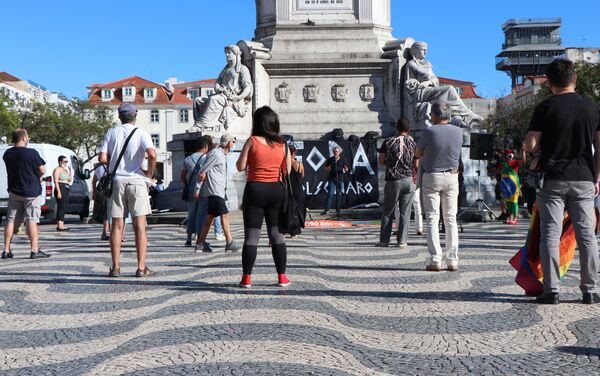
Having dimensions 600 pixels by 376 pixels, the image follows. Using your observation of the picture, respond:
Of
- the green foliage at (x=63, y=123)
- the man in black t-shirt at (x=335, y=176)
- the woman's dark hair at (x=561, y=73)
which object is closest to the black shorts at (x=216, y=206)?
the woman's dark hair at (x=561, y=73)

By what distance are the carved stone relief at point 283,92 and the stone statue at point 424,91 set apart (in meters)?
2.89

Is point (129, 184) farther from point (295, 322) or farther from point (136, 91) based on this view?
point (136, 91)

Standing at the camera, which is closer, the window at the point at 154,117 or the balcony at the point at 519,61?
the window at the point at 154,117

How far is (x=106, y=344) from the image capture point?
199 inches

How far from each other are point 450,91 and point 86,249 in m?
10.2

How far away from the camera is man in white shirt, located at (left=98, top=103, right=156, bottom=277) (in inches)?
325

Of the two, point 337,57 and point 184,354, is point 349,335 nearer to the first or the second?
point 184,354

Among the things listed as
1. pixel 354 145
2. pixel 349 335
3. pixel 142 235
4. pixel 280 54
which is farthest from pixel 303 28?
pixel 349 335

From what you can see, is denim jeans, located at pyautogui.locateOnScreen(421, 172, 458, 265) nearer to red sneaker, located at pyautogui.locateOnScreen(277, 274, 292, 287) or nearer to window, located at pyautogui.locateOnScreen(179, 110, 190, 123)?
red sneaker, located at pyautogui.locateOnScreen(277, 274, 292, 287)

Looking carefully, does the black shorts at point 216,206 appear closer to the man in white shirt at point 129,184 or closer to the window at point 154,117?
the man in white shirt at point 129,184

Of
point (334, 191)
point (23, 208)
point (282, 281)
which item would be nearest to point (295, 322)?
point (282, 281)

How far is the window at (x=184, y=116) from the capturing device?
102 metres

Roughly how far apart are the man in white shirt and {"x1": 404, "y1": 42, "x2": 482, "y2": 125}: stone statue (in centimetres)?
1168

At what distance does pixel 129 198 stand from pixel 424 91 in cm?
1231
